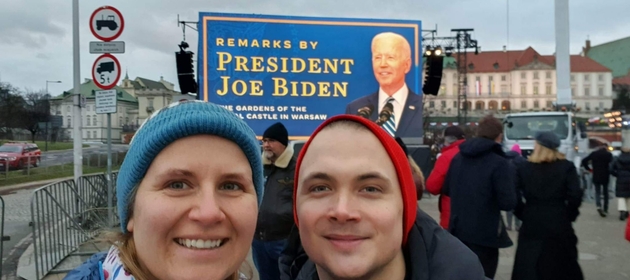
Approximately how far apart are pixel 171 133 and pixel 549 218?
373 cm

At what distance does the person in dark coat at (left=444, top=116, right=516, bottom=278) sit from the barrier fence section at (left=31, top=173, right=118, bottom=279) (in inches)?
147

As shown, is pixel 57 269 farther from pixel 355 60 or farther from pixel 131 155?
pixel 355 60

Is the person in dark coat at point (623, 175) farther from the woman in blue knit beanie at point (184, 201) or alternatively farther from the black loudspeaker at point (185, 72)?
the black loudspeaker at point (185, 72)

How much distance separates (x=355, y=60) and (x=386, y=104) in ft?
5.10

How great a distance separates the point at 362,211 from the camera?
1.29m

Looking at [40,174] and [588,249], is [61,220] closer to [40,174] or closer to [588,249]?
[588,249]

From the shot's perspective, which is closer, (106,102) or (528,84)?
(106,102)

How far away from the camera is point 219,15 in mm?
13477

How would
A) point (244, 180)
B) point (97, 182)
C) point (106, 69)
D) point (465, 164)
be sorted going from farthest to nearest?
point (97, 182)
point (106, 69)
point (465, 164)
point (244, 180)

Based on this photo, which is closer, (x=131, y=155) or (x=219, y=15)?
(x=131, y=155)

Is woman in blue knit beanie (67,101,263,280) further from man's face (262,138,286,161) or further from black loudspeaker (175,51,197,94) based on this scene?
black loudspeaker (175,51,197,94)

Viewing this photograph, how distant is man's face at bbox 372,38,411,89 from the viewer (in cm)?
1430

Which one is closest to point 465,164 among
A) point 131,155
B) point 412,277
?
point 412,277

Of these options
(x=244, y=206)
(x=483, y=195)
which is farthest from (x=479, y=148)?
(x=244, y=206)
